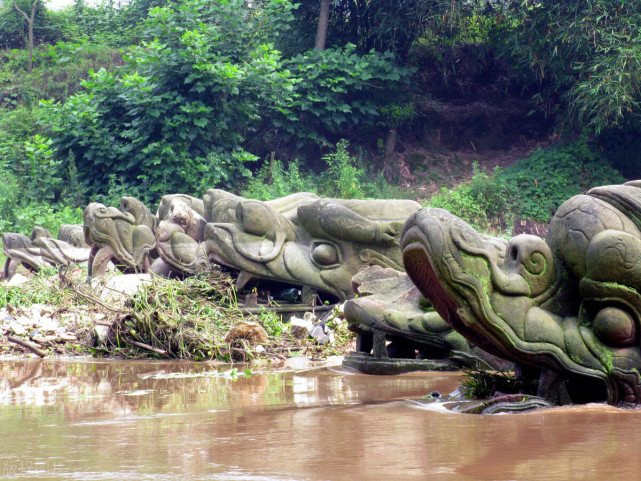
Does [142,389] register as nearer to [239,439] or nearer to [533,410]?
[239,439]

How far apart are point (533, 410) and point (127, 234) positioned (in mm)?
7326


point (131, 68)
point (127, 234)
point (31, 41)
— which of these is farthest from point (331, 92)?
point (31, 41)

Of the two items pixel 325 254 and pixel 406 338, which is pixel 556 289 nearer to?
pixel 406 338

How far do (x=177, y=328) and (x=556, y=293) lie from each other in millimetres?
3545

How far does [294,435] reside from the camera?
10.8 ft

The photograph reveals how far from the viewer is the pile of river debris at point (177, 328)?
21.4ft

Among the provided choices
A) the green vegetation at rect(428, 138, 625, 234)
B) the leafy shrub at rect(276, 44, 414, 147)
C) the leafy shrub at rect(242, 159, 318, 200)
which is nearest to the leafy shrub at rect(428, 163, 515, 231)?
the green vegetation at rect(428, 138, 625, 234)

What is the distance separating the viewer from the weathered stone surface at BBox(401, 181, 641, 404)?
373 cm

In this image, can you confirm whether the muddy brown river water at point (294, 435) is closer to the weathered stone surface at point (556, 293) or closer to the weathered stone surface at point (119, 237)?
the weathered stone surface at point (556, 293)

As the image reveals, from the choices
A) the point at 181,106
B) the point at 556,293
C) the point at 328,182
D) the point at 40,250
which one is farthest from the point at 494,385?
the point at 328,182

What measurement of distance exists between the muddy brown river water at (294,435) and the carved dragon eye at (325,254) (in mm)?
2726

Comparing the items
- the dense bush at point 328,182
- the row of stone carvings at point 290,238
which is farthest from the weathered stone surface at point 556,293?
the dense bush at point 328,182

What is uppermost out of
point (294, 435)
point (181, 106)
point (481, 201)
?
point (181, 106)

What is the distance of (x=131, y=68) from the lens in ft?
66.9
